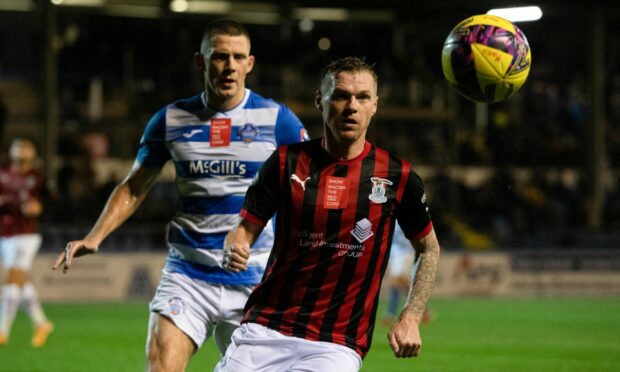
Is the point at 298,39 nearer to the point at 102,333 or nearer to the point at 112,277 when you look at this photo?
the point at 112,277

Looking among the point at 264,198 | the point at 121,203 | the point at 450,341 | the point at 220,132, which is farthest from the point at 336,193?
the point at 450,341

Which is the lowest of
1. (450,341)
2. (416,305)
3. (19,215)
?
(450,341)

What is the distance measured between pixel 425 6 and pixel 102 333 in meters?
17.5

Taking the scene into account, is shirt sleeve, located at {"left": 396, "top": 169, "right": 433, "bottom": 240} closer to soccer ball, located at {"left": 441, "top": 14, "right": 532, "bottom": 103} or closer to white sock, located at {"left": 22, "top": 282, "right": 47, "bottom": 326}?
soccer ball, located at {"left": 441, "top": 14, "right": 532, "bottom": 103}

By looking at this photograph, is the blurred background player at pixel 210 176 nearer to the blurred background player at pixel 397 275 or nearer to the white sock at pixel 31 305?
the white sock at pixel 31 305

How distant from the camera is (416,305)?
179 inches

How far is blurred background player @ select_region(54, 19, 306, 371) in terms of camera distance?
19.3 feet

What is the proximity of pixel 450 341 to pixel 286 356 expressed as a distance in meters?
9.73

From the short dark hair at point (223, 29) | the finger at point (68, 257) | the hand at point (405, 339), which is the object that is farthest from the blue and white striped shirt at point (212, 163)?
the hand at point (405, 339)

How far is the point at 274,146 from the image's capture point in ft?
20.1

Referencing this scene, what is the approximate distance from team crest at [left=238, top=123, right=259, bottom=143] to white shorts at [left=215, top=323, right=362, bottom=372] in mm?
1724

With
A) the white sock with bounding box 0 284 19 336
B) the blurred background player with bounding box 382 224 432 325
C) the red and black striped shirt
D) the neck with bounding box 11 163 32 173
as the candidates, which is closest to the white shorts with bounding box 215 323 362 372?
the red and black striped shirt

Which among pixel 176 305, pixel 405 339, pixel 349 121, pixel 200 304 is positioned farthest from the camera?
pixel 200 304

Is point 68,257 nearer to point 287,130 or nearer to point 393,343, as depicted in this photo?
point 287,130
